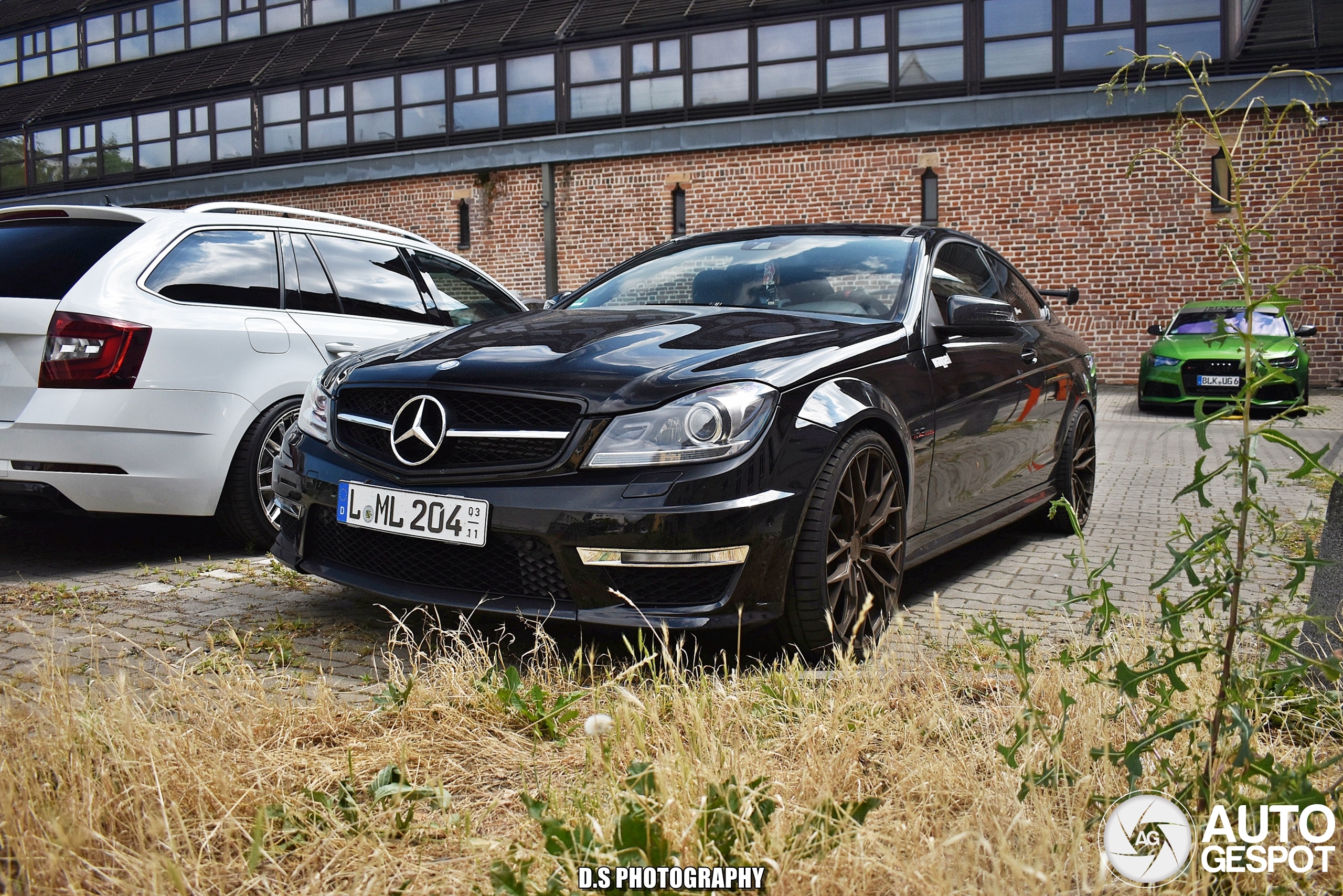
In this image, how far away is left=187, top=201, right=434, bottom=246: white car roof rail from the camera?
5.20 m

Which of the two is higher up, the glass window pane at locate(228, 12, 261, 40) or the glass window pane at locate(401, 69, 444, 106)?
the glass window pane at locate(228, 12, 261, 40)

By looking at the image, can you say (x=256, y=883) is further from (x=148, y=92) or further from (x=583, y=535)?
(x=148, y=92)

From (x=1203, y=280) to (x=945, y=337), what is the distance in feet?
54.6

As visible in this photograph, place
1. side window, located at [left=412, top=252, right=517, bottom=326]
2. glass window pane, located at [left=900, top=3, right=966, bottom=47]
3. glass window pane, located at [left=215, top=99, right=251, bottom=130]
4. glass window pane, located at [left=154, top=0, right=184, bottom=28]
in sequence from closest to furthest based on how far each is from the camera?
side window, located at [left=412, top=252, right=517, bottom=326]
glass window pane, located at [left=900, top=3, right=966, bottom=47]
glass window pane, located at [left=215, top=99, right=251, bottom=130]
glass window pane, located at [left=154, top=0, right=184, bottom=28]

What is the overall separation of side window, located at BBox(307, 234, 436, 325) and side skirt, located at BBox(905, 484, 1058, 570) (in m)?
3.09

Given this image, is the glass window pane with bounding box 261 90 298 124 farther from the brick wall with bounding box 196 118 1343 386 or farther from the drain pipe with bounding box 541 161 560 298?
the brick wall with bounding box 196 118 1343 386

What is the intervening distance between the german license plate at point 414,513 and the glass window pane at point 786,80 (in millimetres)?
19103

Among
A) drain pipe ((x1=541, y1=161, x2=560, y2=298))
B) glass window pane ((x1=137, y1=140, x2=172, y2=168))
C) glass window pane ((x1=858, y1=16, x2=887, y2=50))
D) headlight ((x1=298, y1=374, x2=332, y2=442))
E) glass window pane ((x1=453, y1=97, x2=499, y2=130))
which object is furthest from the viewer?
glass window pane ((x1=137, y1=140, x2=172, y2=168))

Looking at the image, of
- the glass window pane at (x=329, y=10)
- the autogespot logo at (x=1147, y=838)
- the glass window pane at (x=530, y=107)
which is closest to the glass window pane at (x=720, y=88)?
the glass window pane at (x=530, y=107)

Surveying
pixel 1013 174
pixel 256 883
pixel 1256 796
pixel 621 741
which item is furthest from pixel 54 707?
pixel 1013 174

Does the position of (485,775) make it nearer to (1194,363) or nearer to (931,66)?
(1194,363)

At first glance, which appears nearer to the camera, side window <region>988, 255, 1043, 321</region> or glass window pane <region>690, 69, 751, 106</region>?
side window <region>988, 255, 1043, 321</region>

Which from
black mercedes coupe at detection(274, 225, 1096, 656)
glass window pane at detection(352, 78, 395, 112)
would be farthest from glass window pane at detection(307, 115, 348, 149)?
black mercedes coupe at detection(274, 225, 1096, 656)

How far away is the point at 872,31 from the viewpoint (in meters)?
20.4
